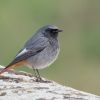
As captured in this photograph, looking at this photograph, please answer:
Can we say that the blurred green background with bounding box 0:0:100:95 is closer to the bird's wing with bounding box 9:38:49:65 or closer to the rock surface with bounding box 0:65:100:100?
the bird's wing with bounding box 9:38:49:65

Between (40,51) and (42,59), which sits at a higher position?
(40,51)

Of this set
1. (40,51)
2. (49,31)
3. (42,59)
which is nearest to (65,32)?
(49,31)

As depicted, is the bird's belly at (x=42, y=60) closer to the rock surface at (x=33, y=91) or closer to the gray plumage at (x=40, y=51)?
the gray plumage at (x=40, y=51)

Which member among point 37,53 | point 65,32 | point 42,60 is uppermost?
point 37,53

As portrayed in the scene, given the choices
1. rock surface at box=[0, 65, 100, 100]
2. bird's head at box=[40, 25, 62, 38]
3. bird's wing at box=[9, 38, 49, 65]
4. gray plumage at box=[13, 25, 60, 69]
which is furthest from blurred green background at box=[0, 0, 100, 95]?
rock surface at box=[0, 65, 100, 100]

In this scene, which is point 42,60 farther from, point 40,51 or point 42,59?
point 40,51

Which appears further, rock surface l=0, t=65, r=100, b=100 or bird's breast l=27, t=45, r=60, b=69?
bird's breast l=27, t=45, r=60, b=69
